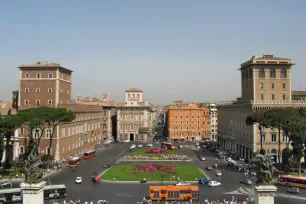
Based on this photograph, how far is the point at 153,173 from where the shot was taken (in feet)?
170

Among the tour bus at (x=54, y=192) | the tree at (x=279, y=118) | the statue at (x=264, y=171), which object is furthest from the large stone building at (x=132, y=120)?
the statue at (x=264, y=171)

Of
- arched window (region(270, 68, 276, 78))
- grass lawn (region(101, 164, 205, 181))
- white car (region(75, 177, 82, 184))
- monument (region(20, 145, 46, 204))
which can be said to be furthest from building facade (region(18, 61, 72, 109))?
monument (region(20, 145, 46, 204))

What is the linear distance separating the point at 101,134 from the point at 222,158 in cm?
4041

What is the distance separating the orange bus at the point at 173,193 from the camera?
37.2m

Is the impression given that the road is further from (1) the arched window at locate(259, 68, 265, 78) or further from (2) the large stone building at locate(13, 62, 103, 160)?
Result: (1) the arched window at locate(259, 68, 265, 78)

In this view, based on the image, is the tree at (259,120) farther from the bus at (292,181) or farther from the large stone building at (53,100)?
the large stone building at (53,100)

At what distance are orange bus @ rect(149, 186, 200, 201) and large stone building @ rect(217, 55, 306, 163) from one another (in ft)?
84.8

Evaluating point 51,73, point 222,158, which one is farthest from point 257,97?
point 51,73

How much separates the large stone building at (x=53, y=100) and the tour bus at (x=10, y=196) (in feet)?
78.7

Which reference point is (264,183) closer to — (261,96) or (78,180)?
(78,180)

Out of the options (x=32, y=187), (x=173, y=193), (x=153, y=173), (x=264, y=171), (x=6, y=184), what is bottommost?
(x=6, y=184)

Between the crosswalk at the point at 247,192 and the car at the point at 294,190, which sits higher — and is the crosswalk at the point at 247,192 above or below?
below

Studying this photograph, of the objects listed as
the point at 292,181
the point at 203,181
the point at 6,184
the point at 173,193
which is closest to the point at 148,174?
the point at 203,181

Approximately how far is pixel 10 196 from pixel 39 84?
37062 millimetres
